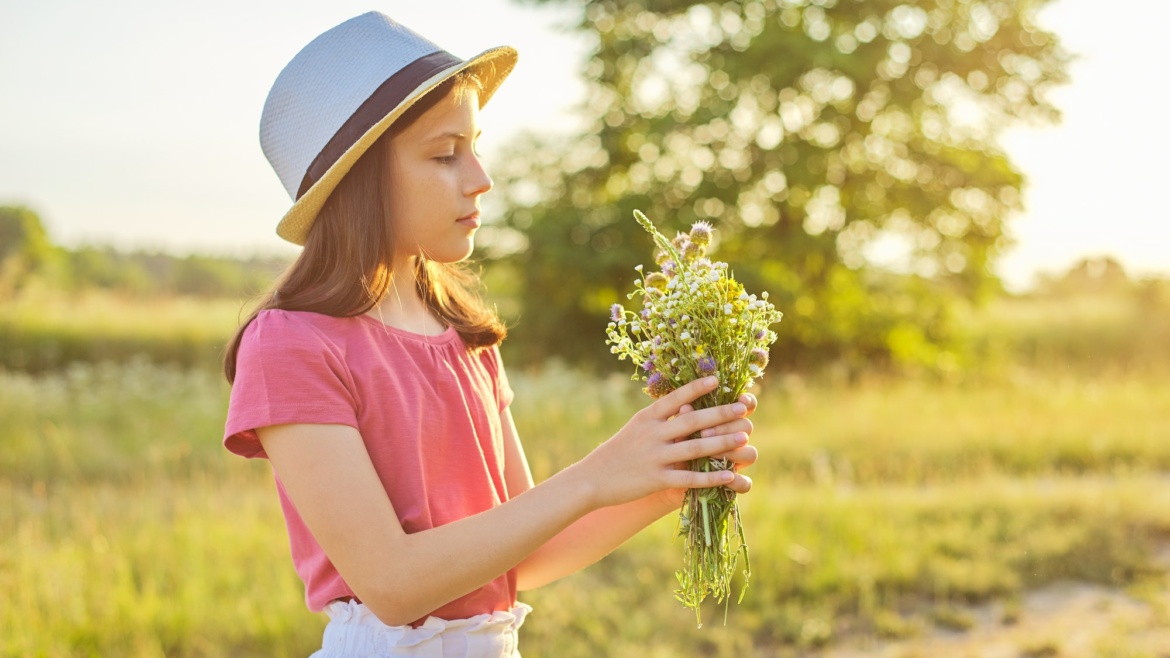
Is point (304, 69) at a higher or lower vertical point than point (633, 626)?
higher

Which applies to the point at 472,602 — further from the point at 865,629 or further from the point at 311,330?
the point at 865,629

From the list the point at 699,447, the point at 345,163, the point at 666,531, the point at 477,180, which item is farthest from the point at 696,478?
the point at 666,531

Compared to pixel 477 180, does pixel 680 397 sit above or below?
below

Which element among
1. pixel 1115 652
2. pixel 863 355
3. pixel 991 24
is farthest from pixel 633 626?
pixel 991 24

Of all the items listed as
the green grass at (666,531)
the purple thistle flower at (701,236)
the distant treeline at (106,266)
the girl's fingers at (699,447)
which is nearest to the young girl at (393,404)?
the girl's fingers at (699,447)

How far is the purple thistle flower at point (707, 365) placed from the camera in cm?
165

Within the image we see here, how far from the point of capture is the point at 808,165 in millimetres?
13984

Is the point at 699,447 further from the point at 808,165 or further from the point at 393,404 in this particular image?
the point at 808,165

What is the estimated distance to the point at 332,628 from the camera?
169cm

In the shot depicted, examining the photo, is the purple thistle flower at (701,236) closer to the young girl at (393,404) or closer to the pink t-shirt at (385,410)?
the young girl at (393,404)

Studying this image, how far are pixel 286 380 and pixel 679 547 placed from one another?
14.1 feet

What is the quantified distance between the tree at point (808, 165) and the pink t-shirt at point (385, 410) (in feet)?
38.0

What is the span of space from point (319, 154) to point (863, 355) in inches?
549

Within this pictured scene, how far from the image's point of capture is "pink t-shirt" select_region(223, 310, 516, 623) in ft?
4.92
